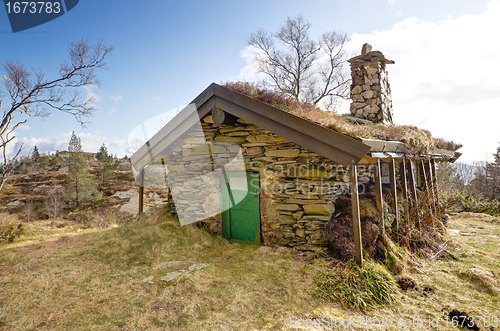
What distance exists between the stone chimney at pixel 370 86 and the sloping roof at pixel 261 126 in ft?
19.0

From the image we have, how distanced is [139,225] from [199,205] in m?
1.84

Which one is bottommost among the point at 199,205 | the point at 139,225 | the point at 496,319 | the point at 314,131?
the point at 496,319

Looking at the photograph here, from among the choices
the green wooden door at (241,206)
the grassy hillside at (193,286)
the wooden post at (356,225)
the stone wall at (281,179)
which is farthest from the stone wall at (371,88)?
the green wooden door at (241,206)

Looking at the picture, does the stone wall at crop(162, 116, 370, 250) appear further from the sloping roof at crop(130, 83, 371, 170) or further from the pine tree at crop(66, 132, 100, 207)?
the pine tree at crop(66, 132, 100, 207)

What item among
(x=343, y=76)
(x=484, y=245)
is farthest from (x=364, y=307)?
(x=343, y=76)

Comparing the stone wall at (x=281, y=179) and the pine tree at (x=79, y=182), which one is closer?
the stone wall at (x=281, y=179)

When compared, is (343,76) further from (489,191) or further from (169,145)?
(489,191)

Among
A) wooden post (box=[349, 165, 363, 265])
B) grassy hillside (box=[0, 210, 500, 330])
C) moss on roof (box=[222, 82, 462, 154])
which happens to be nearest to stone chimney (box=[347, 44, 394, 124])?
moss on roof (box=[222, 82, 462, 154])

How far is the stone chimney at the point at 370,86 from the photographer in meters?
8.86

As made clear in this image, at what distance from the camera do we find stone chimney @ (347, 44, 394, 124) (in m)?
8.86

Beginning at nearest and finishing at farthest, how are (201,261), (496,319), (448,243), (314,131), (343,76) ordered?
1. (496,319)
2. (314,131)
3. (201,261)
4. (448,243)
5. (343,76)

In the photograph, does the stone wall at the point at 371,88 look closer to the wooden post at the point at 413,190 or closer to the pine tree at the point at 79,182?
the wooden post at the point at 413,190

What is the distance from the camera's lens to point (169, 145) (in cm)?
646

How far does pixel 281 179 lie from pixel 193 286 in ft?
9.03
